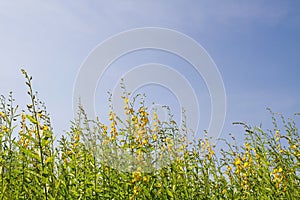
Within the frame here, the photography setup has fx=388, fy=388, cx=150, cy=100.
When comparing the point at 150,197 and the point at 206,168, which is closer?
the point at 150,197

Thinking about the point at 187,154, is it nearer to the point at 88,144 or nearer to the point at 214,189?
the point at 214,189

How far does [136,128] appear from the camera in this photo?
4.18 metres

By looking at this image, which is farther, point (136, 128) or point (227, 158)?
point (227, 158)

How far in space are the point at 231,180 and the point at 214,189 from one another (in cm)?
37

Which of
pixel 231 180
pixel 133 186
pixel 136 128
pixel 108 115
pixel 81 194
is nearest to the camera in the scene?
pixel 81 194

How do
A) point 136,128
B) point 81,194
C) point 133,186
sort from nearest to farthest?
1. point 81,194
2. point 133,186
3. point 136,128

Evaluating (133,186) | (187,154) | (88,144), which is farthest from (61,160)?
(187,154)

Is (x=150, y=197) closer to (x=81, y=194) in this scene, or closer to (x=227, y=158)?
(x=81, y=194)

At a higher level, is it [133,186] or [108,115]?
[108,115]

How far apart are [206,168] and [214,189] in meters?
0.27

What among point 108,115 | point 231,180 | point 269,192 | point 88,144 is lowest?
point 269,192

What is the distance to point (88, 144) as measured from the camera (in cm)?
432

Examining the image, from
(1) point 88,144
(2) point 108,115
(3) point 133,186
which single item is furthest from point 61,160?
(3) point 133,186

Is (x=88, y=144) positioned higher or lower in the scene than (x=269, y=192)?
higher
